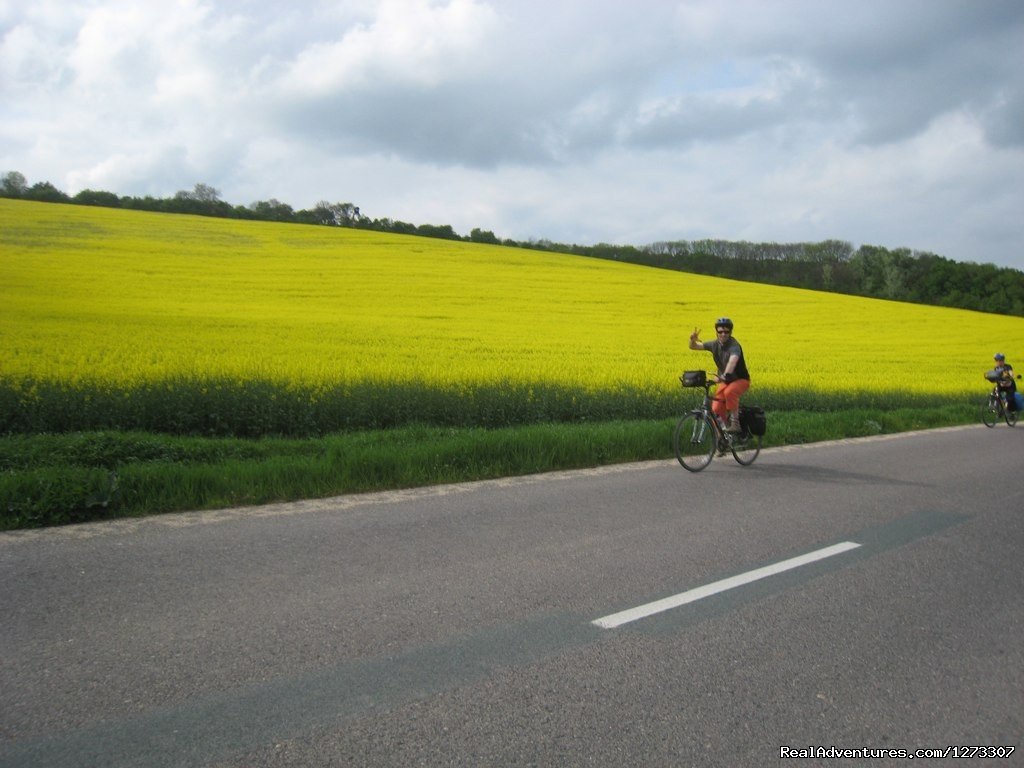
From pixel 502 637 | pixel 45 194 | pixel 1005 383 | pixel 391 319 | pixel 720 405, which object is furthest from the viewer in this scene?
pixel 45 194

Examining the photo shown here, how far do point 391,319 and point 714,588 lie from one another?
19.0m

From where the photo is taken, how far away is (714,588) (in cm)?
458

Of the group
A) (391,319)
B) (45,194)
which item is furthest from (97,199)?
(391,319)

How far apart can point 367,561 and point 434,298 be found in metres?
23.7

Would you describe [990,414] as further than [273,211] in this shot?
No

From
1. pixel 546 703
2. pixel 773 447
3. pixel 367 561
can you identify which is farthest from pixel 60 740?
pixel 773 447

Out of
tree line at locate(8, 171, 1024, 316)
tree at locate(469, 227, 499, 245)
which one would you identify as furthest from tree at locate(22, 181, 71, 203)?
tree at locate(469, 227, 499, 245)

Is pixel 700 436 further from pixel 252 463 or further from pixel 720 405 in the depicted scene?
pixel 252 463

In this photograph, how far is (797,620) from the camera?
4.14 metres

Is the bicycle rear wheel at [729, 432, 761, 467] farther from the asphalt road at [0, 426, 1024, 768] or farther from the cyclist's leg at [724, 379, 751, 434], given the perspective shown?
the asphalt road at [0, 426, 1024, 768]

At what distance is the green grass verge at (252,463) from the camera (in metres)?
5.88

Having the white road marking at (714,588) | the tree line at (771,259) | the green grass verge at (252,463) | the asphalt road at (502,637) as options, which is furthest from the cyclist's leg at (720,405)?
the tree line at (771,259)

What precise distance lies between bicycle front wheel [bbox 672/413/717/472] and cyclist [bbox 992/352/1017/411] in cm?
1055

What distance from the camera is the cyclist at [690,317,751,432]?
9.20 metres
